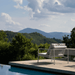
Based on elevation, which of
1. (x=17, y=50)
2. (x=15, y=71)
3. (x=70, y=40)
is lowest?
(x=15, y=71)

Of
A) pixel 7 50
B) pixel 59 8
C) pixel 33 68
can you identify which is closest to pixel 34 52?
pixel 7 50

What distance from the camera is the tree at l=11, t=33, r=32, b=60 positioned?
378 inches

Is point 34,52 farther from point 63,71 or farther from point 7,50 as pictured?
point 63,71

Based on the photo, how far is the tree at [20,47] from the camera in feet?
31.5

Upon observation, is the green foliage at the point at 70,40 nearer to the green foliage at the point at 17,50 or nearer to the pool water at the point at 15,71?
the green foliage at the point at 17,50

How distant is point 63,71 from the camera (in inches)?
238

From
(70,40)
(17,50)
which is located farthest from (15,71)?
(70,40)

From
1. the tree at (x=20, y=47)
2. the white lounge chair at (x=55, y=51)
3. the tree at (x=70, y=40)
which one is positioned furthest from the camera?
the tree at (x=70, y=40)

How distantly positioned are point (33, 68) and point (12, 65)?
4.86 ft

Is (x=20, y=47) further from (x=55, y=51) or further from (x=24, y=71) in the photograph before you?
(x=55, y=51)

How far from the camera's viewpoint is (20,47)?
9.65m

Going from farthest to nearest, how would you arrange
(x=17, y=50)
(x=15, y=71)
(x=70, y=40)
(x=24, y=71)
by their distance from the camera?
(x=70, y=40) < (x=17, y=50) < (x=15, y=71) < (x=24, y=71)

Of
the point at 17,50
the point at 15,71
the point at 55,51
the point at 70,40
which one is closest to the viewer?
the point at 15,71

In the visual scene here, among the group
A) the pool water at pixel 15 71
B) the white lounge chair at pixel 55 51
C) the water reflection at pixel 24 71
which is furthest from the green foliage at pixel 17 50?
the white lounge chair at pixel 55 51
